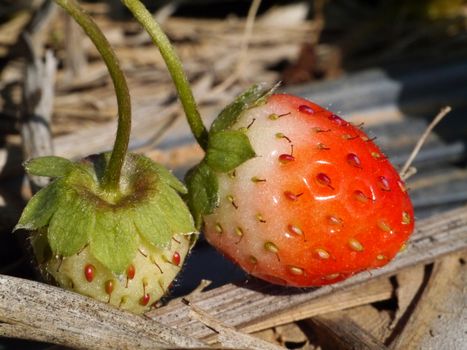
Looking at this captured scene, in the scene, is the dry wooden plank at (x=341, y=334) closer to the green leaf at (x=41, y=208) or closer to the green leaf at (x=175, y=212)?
the green leaf at (x=175, y=212)

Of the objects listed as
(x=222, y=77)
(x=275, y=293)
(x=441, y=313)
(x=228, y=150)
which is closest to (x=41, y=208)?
(x=228, y=150)

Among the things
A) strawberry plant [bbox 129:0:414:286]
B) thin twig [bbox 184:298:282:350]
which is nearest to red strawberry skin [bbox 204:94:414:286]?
strawberry plant [bbox 129:0:414:286]

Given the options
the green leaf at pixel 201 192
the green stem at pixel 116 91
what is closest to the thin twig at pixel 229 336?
the green leaf at pixel 201 192

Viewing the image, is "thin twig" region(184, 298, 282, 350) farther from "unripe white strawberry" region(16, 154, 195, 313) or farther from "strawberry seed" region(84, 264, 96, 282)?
"strawberry seed" region(84, 264, 96, 282)

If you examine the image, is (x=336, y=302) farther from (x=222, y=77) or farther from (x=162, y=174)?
(x=222, y=77)

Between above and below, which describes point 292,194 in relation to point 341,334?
above

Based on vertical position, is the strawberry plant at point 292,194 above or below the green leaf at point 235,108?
below

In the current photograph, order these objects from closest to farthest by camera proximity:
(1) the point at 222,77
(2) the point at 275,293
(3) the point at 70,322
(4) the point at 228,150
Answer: (3) the point at 70,322, (4) the point at 228,150, (2) the point at 275,293, (1) the point at 222,77
